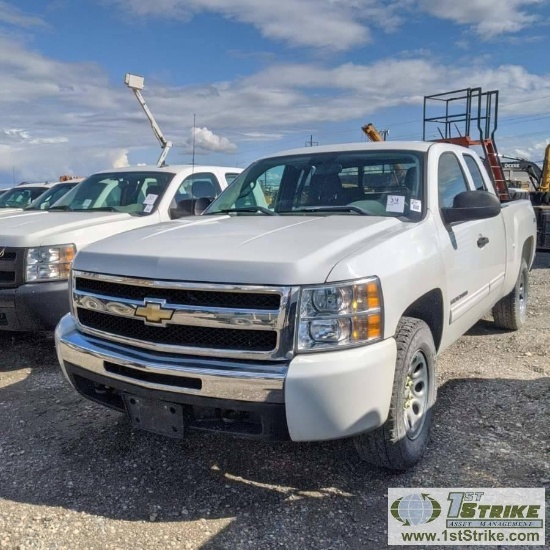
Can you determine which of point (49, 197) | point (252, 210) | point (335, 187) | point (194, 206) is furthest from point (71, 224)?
point (49, 197)

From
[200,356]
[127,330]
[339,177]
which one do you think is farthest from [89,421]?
[339,177]

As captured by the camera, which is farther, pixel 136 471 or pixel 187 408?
pixel 136 471

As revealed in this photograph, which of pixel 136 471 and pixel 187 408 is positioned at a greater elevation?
pixel 187 408

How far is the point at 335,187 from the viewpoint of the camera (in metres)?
3.99

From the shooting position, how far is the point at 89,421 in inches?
154

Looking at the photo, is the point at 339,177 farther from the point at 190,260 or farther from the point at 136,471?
the point at 136,471

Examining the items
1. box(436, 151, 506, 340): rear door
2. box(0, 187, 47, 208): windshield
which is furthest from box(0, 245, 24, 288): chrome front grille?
box(0, 187, 47, 208): windshield

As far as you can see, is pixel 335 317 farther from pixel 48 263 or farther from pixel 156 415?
pixel 48 263

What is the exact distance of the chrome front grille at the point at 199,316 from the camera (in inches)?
97.8

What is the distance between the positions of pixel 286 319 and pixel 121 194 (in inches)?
177

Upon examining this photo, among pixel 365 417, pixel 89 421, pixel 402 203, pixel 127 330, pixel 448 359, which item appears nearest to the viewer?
pixel 365 417

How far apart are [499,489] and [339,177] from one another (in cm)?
225

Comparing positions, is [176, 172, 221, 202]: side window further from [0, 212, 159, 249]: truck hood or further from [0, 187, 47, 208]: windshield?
[0, 187, 47, 208]: windshield

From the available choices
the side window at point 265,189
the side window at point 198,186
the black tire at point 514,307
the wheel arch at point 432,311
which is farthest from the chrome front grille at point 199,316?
the black tire at point 514,307
